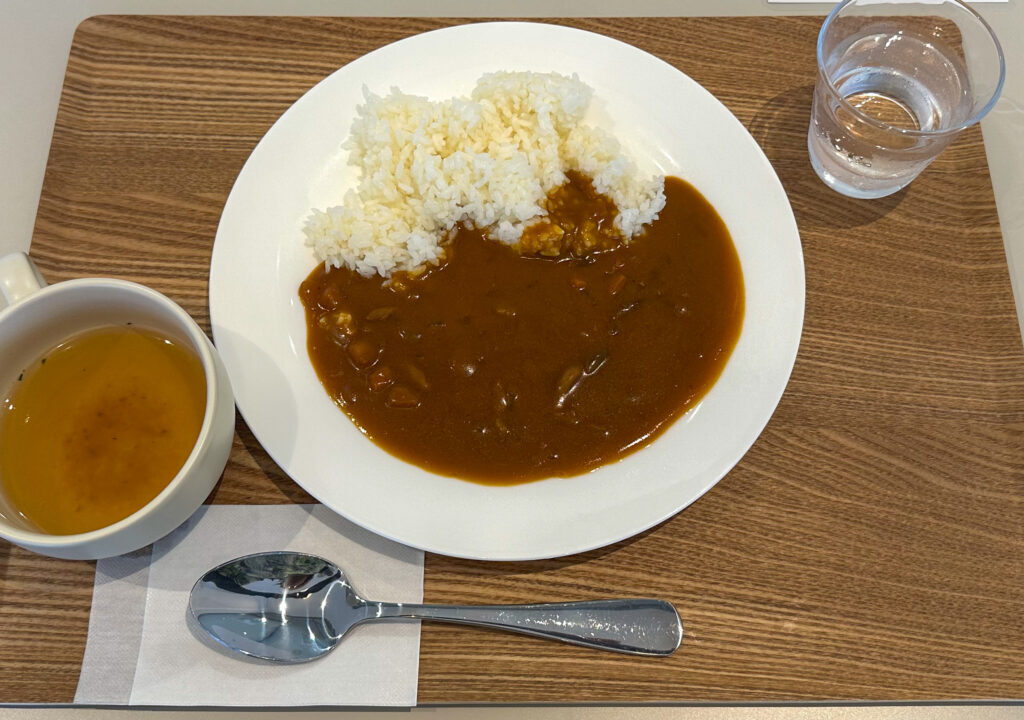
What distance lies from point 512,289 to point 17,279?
3.86 ft

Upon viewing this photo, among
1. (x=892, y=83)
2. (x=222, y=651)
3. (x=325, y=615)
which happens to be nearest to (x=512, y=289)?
(x=325, y=615)

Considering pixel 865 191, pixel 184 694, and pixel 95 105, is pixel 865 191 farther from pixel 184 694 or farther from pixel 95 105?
pixel 95 105

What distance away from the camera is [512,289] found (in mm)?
2049

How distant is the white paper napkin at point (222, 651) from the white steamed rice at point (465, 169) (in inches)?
29.5

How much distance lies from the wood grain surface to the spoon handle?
1.9 inches

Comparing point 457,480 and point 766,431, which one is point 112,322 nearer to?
point 457,480

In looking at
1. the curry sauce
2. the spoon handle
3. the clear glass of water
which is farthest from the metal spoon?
the clear glass of water

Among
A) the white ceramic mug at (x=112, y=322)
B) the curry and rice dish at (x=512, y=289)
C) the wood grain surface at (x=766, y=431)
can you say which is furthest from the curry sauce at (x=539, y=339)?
the white ceramic mug at (x=112, y=322)

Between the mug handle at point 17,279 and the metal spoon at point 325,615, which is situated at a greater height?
the mug handle at point 17,279

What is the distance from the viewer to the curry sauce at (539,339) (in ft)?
6.11

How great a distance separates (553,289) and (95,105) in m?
1.61

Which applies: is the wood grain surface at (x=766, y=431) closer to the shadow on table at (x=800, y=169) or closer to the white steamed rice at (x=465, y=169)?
the shadow on table at (x=800, y=169)

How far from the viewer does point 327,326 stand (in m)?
1.98

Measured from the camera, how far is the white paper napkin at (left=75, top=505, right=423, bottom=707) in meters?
1.69
